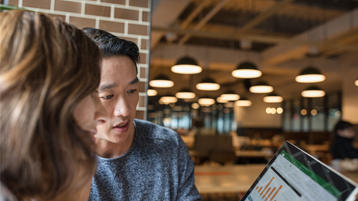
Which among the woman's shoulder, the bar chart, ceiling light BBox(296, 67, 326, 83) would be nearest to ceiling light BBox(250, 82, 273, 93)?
ceiling light BBox(296, 67, 326, 83)

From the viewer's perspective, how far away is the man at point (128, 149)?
102 centimetres

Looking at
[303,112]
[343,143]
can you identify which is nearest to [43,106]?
[343,143]

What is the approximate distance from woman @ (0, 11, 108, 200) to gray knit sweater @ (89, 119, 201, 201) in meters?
0.58

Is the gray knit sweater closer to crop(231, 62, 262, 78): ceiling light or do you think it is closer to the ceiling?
crop(231, 62, 262, 78): ceiling light

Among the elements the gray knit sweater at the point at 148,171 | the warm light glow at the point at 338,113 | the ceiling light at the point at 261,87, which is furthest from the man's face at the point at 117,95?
the warm light glow at the point at 338,113

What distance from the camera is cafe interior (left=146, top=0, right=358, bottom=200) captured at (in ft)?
13.9

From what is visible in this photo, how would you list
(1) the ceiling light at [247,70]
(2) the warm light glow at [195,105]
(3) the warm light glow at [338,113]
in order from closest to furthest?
(1) the ceiling light at [247,70], (3) the warm light glow at [338,113], (2) the warm light glow at [195,105]

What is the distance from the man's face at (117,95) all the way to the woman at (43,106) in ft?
1.51

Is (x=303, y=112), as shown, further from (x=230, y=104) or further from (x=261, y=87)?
(x=261, y=87)

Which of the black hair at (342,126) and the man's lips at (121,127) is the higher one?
the man's lips at (121,127)

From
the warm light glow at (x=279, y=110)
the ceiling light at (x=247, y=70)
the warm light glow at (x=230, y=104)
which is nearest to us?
the ceiling light at (x=247, y=70)

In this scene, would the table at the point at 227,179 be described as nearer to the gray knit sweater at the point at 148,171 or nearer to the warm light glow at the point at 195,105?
the gray knit sweater at the point at 148,171

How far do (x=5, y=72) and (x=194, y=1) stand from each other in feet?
16.8

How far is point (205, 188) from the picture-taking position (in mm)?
2959
